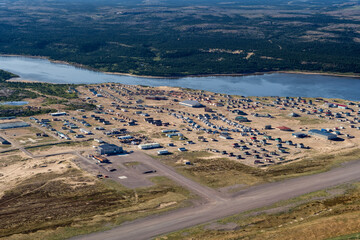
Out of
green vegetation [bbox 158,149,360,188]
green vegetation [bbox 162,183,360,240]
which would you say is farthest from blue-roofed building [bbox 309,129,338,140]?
green vegetation [bbox 162,183,360,240]

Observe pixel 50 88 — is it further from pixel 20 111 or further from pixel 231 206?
pixel 231 206

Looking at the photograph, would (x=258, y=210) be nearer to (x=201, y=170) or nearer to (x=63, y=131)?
(x=201, y=170)

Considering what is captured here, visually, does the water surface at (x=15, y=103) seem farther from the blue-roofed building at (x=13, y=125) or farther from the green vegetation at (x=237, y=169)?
the green vegetation at (x=237, y=169)

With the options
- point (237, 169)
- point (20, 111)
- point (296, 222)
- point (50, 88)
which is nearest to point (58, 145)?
point (20, 111)

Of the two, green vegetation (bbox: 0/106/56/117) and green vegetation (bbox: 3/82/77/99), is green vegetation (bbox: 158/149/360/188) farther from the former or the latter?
green vegetation (bbox: 3/82/77/99)

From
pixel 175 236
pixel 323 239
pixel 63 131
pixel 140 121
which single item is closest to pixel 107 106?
pixel 140 121
